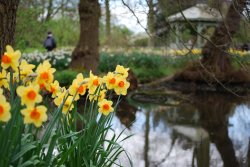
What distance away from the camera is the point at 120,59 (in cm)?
1723

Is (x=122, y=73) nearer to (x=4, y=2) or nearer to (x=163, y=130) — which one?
(x=4, y=2)

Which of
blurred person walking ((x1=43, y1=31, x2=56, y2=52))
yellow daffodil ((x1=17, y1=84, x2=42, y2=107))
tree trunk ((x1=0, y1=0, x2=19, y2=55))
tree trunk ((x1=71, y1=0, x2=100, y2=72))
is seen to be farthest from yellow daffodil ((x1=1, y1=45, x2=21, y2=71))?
blurred person walking ((x1=43, y1=31, x2=56, y2=52))

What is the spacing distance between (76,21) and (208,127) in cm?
1609

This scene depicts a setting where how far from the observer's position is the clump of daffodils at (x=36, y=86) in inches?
88.1

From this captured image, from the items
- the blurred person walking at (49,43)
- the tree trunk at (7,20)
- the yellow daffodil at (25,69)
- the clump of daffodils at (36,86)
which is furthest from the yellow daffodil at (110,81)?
the blurred person walking at (49,43)

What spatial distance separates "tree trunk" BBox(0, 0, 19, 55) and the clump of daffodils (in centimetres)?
132

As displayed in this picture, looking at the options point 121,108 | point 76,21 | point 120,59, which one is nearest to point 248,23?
point 121,108

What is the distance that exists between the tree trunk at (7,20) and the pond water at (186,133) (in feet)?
4.81

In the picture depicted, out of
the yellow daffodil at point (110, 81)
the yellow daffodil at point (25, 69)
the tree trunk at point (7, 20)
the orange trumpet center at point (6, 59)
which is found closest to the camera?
the orange trumpet center at point (6, 59)

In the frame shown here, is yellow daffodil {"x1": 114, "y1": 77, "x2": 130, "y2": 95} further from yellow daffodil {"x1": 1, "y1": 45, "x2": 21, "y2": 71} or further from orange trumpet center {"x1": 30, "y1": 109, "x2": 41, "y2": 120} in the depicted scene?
orange trumpet center {"x1": 30, "y1": 109, "x2": 41, "y2": 120}

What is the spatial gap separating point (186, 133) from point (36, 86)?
5.84 metres

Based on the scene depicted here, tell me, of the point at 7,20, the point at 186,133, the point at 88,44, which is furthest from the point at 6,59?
the point at 88,44

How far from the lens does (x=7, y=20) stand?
4266 millimetres

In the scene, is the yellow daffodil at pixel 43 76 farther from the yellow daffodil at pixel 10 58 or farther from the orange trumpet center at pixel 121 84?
the orange trumpet center at pixel 121 84
